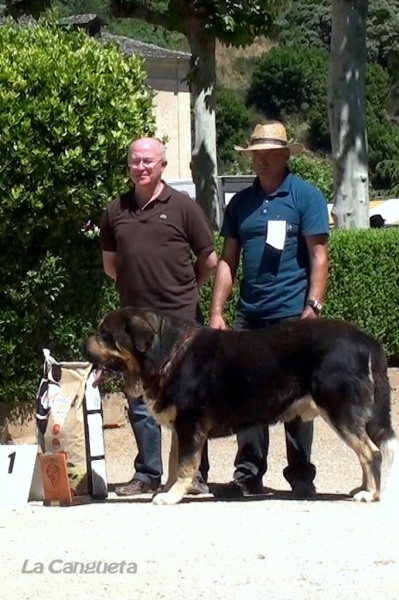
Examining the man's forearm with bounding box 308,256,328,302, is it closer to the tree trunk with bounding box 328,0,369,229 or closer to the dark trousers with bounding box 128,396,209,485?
the dark trousers with bounding box 128,396,209,485

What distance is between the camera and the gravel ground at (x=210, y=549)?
5.65 m

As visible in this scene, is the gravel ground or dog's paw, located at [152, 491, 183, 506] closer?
the gravel ground

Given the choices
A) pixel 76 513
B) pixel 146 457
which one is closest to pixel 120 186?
pixel 146 457

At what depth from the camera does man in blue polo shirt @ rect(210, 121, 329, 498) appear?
7.76 m

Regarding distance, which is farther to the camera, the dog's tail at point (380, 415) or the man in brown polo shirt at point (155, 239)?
the man in brown polo shirt at point (155, 239)

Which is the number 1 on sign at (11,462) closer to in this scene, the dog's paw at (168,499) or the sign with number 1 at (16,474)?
the sign with number 1 at (16,474)

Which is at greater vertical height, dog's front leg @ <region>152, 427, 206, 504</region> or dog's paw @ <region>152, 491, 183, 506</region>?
dog's front leg @ <region>152, 427, 206, 504</region>

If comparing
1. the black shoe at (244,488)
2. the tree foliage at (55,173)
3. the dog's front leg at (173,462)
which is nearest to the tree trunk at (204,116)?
the tree foliage at (55,173)

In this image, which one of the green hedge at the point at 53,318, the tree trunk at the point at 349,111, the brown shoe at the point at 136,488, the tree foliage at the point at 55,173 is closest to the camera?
the brown shoe at the point at 136,488

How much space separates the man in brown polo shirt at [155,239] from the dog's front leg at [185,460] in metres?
0.58

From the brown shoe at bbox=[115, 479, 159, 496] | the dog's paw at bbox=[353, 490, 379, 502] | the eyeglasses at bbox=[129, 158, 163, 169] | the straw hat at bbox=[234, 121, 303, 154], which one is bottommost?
the brown shoe at bbox=[115, 479, 159, 496]

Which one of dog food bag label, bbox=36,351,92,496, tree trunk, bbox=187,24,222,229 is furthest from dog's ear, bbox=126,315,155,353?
tree trunk, bbox=187,24,222,229

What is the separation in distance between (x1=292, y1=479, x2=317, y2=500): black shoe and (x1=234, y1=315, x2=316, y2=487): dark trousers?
2 centimetres

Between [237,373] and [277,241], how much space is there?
35.6 inches
